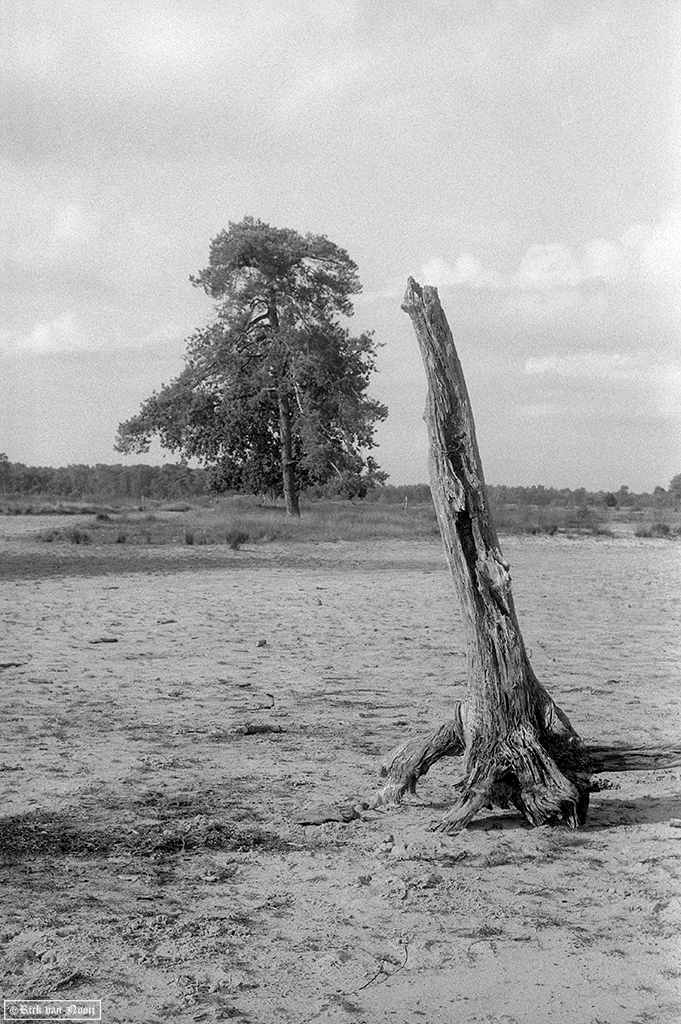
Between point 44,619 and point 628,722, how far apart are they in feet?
21.3

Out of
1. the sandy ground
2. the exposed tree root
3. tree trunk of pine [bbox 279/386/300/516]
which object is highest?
tree trunk of pine [bbox 279/386/300/516]

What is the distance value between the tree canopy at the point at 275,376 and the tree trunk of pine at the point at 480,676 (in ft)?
78.5

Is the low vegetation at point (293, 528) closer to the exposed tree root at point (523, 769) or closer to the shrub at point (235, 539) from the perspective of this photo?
the shrub at point (235, 539)

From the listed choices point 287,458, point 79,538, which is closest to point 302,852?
point 79,538

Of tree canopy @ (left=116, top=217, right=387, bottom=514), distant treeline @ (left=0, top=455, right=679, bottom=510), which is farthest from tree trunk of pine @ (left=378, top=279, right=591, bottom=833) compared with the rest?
distant treeline @ (left=0, top=455, right=679, bottom=510)

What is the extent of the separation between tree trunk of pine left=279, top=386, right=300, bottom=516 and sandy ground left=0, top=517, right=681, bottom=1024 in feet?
66.9

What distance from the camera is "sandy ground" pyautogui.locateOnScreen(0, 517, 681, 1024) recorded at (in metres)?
3.42

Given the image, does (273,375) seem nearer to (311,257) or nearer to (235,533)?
(311,257)

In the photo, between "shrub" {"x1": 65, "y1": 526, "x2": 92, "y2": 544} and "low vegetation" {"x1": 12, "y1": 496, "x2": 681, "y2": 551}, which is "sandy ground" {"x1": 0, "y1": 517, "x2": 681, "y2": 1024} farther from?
"low vegetation" {"x1": 12, "y1": 496, "x2": 681, "y2": 551}

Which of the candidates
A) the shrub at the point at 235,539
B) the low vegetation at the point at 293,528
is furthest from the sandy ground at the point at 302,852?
the low vegetation at the point at 293,528

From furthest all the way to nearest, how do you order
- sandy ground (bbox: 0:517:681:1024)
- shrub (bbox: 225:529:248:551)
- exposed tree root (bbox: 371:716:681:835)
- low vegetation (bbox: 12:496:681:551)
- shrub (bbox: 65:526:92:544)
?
low vegetation (bbox: 12:496:681:551)
shrub (bbox: 65:526:92:544)
shrub (bbox: 225:529:248:551)
exposed tree root (bbox: 371:716:681:835)
sandy ground (bbox: 0:517:681:1024)

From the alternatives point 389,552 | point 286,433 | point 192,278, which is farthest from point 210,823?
point 192,278

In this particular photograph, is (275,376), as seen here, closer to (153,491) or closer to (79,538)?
(79,538)

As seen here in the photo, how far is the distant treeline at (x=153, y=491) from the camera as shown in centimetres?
5850
